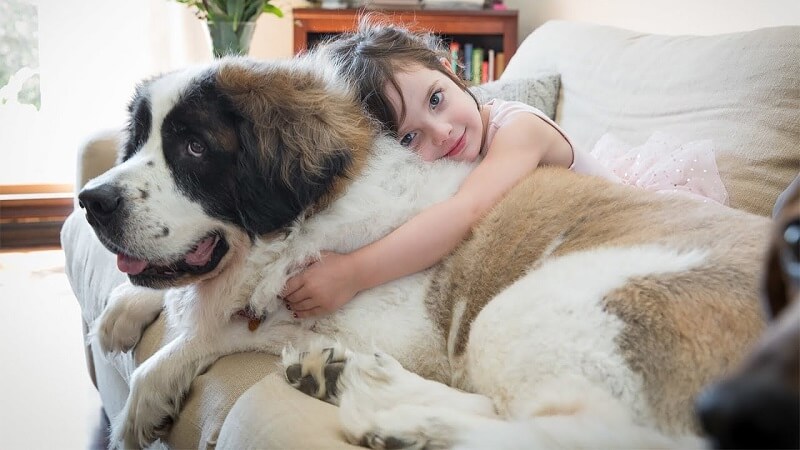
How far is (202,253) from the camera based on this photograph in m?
1.42

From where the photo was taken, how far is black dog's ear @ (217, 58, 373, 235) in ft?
4.53

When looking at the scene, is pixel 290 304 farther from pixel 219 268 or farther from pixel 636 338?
pixel 636 338

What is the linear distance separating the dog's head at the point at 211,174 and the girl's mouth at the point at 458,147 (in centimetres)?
35

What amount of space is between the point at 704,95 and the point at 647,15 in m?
1.57

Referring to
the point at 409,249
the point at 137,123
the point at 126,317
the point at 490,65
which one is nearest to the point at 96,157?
the point at 126,317

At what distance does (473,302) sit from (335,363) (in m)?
0.27

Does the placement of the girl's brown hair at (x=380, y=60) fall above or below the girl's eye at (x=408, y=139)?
above

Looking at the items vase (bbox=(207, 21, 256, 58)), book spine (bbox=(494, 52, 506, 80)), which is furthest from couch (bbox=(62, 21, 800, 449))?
book spine (bbox=(494, 52, 506, 80))

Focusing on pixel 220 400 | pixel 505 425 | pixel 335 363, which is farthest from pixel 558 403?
pixel 220 400

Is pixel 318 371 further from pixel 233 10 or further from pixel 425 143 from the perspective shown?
pixel 233 10

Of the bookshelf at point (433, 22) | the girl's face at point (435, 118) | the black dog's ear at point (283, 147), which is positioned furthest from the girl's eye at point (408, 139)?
the bookshelf at point (433, 22)

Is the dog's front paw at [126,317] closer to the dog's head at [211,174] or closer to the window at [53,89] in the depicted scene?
the dog's head at [211,174]

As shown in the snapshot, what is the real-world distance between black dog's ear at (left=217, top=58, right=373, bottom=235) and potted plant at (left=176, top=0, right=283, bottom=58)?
2.41 metres

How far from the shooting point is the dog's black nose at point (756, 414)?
434 mm
